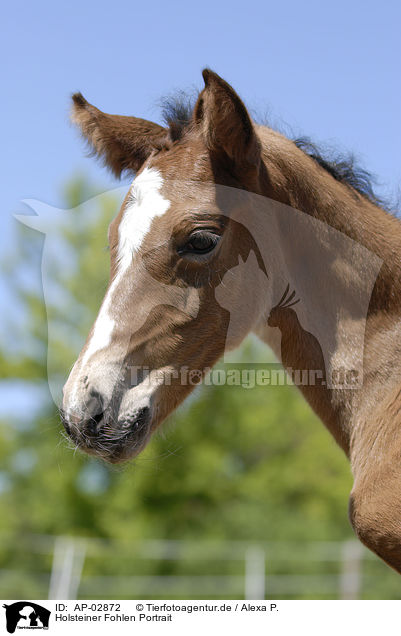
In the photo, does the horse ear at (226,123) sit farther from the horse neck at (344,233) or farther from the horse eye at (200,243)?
the horse eye at (200,243)

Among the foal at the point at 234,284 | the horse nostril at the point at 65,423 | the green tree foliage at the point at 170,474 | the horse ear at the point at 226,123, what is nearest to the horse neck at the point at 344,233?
the foal at the point at 234,284

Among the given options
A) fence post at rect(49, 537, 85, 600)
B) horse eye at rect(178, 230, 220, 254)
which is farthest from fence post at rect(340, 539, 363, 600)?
horse eye at rect(178, 230, 220, 254)

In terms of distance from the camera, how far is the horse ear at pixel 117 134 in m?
3.48

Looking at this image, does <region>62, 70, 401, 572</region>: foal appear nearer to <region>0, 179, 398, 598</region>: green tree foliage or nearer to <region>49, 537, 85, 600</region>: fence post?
<region>49, 537, 85, 600</region>: fence post

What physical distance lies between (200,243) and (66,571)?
13.6 m

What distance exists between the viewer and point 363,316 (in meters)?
2.96

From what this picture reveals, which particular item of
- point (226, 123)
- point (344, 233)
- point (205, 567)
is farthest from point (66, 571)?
point (226, 123)

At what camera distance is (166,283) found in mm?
2852
